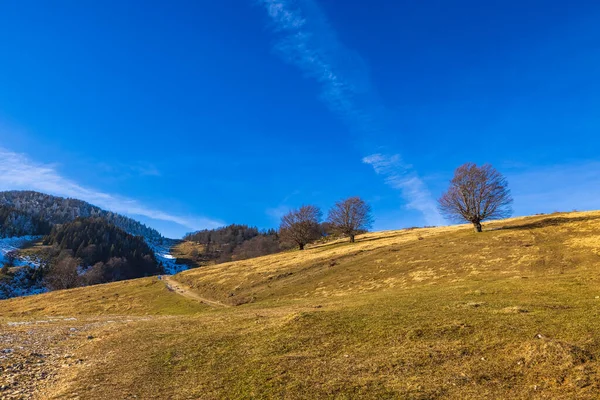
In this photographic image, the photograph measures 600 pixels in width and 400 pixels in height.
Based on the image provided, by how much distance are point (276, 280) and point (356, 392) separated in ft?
155

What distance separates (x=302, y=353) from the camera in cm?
1580

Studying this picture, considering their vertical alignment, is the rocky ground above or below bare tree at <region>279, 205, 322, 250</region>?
below

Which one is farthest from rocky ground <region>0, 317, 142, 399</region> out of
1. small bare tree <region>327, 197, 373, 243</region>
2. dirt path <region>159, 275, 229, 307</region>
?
small bare tree <region>327, 197, 373, 243</region>

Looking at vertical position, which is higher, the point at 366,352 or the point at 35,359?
the point at 366,352

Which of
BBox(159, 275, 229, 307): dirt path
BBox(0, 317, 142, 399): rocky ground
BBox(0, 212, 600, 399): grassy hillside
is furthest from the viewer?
BBox(159, 275, 229, 307): dirt path

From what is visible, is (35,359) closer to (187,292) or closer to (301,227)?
(187,292)

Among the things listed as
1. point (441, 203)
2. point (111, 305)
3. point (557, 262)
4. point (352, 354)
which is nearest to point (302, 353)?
point (352, 354)

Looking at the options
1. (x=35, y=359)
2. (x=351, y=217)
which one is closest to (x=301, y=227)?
(x=351, y=217)

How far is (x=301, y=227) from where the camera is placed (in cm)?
10725

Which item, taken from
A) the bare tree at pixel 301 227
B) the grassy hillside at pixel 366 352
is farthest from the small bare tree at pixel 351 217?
the grassy hillside at pixel 366 352

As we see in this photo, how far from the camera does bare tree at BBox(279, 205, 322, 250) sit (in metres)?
107

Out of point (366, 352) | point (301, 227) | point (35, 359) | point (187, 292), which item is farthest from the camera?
point (301, 227)

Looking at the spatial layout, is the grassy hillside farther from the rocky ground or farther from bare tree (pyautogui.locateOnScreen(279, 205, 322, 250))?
bare tree (pyautogui.locateOnScreen(279, 205, 322, 250))

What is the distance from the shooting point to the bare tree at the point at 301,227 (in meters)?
107
